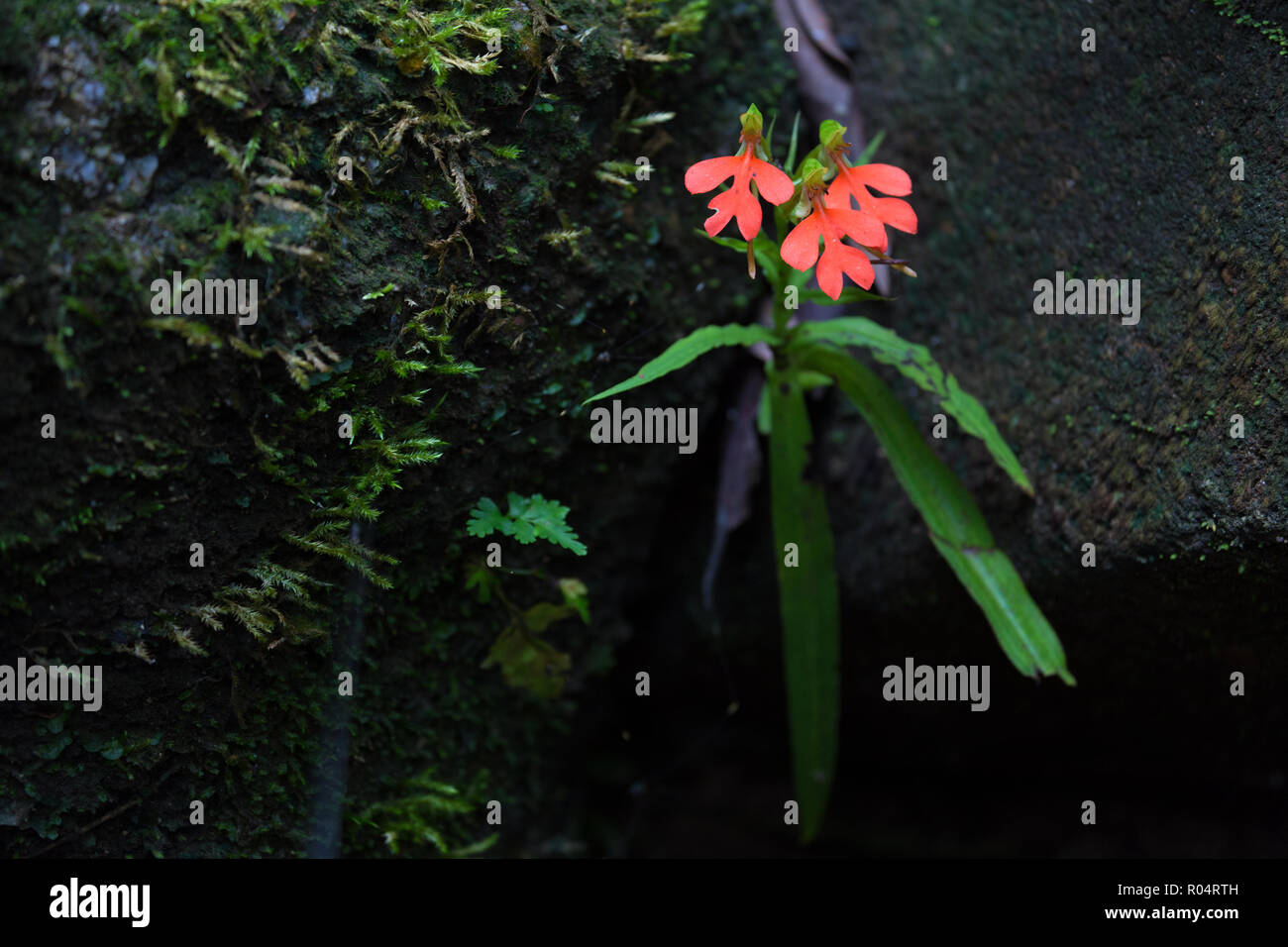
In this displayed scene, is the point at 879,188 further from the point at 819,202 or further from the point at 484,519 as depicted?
the point at 484,519

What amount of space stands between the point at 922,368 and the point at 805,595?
51 centimetres

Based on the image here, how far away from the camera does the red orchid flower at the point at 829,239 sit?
144 cm

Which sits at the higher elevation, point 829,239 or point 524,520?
point 829,239

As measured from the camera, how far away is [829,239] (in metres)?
1.47

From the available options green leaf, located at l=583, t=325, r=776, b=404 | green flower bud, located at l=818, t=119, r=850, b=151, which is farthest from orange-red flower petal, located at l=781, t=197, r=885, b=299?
green leaf, located at l=583, t=325, r=776, b=404

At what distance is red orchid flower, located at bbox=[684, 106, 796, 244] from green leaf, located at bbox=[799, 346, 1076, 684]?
0.40 meters

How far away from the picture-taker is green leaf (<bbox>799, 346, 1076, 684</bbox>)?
1679 mm

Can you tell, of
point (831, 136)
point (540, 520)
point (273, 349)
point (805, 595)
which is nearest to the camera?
point (273, 349)

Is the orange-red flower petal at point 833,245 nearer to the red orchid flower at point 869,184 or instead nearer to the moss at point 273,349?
the red orchid flower at point 869,184

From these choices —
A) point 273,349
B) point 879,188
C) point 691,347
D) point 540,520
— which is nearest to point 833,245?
point 879,188

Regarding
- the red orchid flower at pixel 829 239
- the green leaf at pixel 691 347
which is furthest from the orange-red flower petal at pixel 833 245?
the green leaf at pixel 691 347

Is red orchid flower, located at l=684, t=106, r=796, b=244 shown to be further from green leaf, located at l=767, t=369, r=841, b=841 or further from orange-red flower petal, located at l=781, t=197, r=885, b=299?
green leaf, located at l=767, t=369, r=841, b=841

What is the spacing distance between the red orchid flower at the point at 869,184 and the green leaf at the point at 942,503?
0.34m
